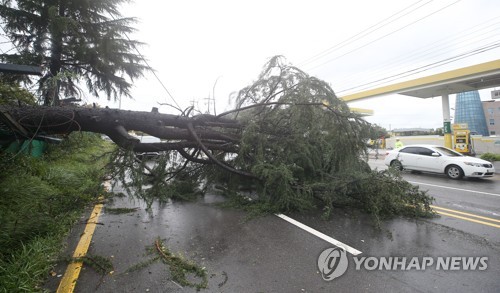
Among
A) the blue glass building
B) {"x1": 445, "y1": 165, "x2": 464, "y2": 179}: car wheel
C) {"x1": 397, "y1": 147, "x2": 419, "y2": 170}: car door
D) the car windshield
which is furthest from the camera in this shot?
the blue glass building

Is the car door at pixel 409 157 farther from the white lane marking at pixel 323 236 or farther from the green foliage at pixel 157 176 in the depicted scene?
the green foliage at pixel 157 176

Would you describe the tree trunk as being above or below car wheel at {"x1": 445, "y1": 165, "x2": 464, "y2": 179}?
above

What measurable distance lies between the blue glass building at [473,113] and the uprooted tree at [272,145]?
181ft

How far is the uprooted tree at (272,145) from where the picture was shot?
450 centimetres

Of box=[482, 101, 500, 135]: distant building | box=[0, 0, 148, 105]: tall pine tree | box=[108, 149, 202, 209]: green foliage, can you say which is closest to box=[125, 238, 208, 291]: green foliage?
box=[108, 149, 202, 209]: green foliage

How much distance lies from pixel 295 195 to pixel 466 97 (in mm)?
59726

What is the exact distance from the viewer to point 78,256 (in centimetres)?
331

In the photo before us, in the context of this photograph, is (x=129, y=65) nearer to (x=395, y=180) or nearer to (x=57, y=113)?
(x=57, y=113)

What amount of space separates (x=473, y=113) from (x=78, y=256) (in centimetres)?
6255

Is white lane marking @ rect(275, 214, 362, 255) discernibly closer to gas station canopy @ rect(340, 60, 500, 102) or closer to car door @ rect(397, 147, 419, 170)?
car door @ rect(397, 147, 419, 170)

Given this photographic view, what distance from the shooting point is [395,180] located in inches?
193

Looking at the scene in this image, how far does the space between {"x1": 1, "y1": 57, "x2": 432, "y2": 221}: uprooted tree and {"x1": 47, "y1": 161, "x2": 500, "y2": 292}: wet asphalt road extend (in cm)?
50

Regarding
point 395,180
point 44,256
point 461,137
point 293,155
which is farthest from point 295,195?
point 461,137

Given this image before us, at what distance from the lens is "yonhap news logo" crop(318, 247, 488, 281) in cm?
299
